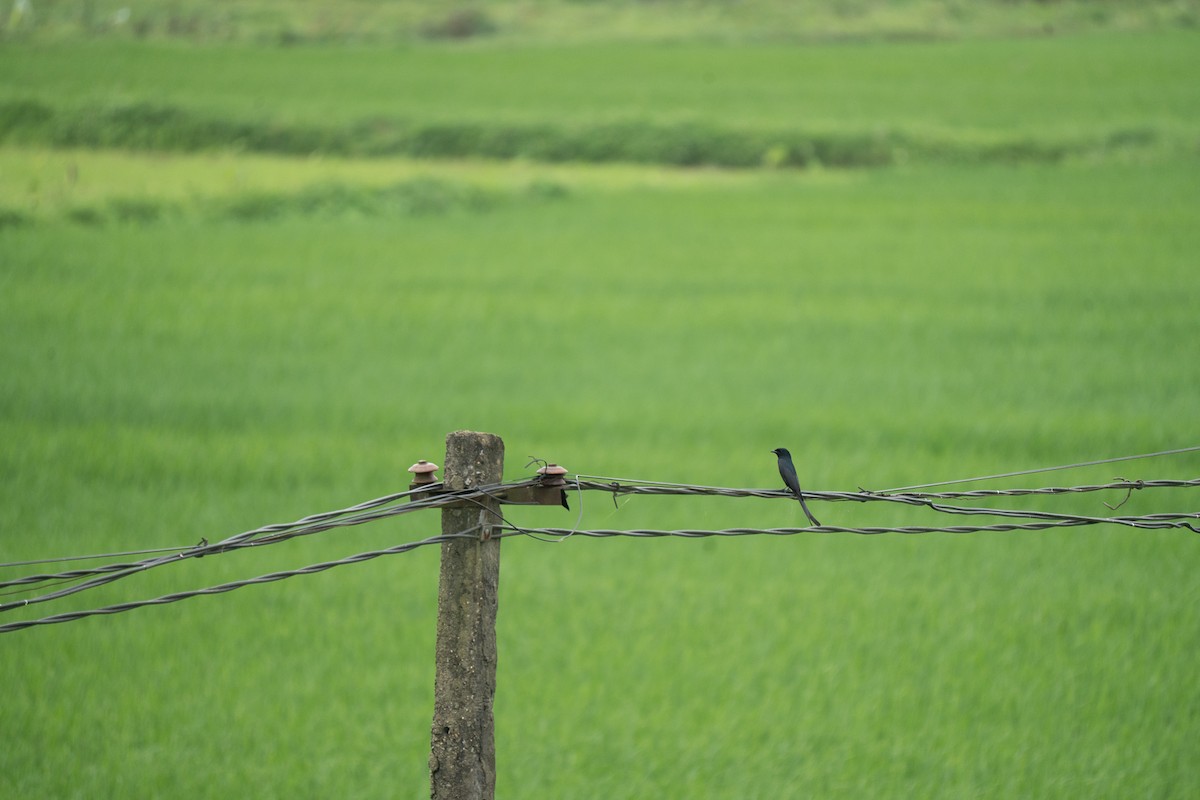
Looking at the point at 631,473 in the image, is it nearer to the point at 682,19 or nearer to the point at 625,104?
the point at 625,104

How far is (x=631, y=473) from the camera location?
793 cm

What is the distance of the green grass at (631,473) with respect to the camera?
462cm

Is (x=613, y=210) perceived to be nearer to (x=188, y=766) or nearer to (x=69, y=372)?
(x=69, y=372)

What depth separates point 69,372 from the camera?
9602mm

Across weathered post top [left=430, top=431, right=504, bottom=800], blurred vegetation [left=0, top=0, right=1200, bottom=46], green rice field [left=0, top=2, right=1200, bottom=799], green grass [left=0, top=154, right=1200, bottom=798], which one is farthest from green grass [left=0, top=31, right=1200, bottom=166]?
weathered post top [left=430, top=431, right=504, bottom=800]

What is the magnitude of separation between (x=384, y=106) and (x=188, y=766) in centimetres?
1929

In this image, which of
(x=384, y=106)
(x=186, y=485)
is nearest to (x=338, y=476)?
(x=186, y=485)

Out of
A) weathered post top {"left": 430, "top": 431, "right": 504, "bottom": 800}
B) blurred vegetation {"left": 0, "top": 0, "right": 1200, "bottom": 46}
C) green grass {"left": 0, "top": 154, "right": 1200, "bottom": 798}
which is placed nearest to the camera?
weathered post top {"left": 430, "top": 431, "right": 504, "bottom": 800}

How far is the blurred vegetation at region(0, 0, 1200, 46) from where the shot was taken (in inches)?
1084

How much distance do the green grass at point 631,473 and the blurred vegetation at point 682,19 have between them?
1318 cm

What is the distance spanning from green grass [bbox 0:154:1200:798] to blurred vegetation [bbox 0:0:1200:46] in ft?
43.3

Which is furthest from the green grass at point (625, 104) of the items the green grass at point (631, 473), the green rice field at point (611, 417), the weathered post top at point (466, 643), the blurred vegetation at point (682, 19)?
the weathered post top at point (466, 643)

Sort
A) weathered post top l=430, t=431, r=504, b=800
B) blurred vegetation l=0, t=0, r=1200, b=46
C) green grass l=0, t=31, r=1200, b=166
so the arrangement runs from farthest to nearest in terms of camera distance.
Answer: blurred vegetation l=0, t=0, r=1200, b=46, green grass l=0, t=31, r=1200, b=166, weathered post top l=430, t=431, r=504, b=800

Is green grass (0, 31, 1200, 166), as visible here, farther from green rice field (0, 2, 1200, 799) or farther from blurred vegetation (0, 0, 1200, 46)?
blurred vegetation (0, 0, 1200, 46)
